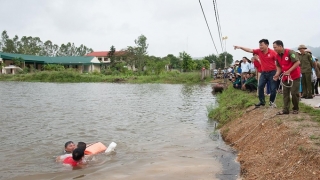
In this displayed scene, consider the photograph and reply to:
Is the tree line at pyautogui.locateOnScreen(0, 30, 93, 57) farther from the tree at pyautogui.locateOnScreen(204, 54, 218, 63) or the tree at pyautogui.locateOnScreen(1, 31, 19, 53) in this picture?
the tree at pyautogui.locateOnScreen(204, 54, 218, 63)

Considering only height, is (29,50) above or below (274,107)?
above

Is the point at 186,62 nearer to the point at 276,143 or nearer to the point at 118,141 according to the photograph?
the point at 118,141

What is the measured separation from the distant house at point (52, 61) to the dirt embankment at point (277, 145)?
5868cm

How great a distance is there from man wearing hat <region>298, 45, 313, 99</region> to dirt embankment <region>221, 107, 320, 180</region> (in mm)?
3248

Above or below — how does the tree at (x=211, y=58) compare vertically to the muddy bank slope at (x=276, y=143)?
above

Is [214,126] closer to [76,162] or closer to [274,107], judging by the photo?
[274,107]

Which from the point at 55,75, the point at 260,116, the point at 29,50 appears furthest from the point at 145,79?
the point at 29,50

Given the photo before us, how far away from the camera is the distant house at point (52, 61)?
194ft

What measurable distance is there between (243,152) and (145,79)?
40.8 meters

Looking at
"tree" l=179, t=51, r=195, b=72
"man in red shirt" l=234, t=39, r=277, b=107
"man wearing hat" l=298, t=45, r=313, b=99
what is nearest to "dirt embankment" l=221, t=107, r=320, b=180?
"man in red shirt" l=234, t=39, r=277, b=107

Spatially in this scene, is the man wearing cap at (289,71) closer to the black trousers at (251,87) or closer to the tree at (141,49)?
the black trousers at (251,87)

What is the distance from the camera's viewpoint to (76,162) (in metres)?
7.19

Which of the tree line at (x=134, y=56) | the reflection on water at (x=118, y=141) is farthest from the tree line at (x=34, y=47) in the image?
the reflection on water at (x=118, y=141)

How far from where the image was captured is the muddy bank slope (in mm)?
4570
